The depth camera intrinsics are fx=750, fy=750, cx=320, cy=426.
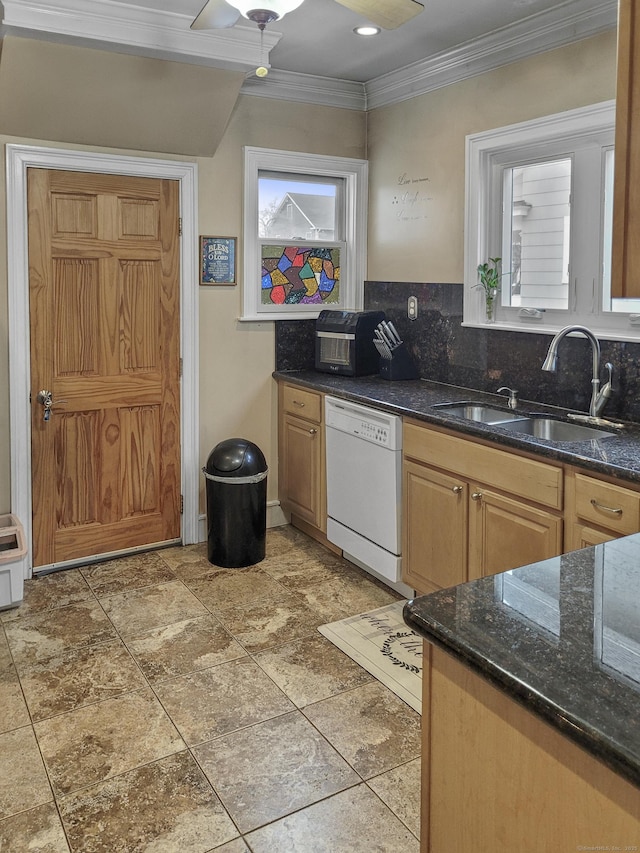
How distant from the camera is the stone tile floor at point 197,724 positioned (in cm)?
211

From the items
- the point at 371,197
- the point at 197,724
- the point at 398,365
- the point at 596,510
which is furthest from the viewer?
the point at 371,197

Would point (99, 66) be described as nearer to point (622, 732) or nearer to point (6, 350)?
point (6, 350)

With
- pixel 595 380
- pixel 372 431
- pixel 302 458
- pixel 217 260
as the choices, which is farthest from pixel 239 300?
pixel 595 380

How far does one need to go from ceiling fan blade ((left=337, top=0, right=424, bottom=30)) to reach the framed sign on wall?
74.4 inches

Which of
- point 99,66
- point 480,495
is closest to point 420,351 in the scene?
point 480,495

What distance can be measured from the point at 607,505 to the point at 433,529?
97 cm

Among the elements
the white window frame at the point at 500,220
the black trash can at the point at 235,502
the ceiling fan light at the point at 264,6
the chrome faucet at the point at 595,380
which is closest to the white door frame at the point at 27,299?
the black trash can at the point at 235,502

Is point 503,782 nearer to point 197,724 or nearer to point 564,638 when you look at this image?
point 564,638

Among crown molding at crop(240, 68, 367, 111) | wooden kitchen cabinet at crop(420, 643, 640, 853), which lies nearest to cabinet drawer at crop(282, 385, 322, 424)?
crown molding at crop(240, 68, 367, 111)

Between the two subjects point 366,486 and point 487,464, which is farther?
point 366,486

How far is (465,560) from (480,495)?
12.1 inches

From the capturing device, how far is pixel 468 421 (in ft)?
10.1

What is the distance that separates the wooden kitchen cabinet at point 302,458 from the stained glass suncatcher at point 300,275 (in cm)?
55

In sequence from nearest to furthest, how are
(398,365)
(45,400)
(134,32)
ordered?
(134,32)
(45,400)
(398,365)
